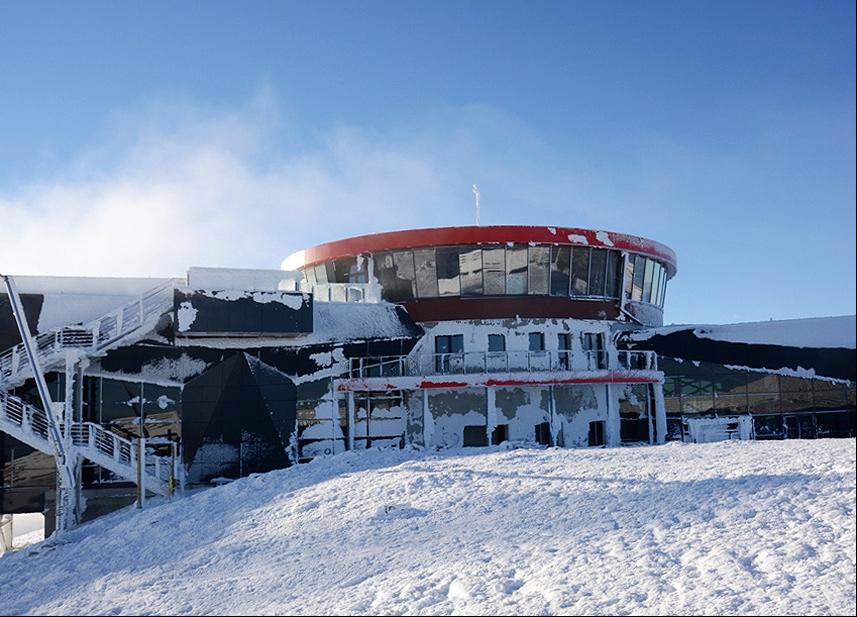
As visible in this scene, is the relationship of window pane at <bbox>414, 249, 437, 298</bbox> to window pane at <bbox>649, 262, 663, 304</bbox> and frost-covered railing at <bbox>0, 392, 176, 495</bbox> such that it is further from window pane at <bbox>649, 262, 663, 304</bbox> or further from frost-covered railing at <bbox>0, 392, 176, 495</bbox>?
frost-covered railing at <bbox>0, 392, 176, 495</bbox>

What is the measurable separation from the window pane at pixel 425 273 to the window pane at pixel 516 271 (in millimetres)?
2412

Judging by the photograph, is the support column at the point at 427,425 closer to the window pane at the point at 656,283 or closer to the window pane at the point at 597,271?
the window pane at the point at 597,271

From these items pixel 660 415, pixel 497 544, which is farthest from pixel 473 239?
pixel 497 544

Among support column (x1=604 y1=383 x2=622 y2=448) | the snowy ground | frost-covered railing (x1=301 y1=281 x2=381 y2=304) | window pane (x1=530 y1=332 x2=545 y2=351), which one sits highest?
frost-covered railing (x1=301 y1=281 x2=381 y2=304)

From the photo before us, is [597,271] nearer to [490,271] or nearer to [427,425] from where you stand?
[490,271]

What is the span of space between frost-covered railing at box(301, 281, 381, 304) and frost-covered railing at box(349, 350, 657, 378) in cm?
257

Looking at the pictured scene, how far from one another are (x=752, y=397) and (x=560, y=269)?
7477 mm

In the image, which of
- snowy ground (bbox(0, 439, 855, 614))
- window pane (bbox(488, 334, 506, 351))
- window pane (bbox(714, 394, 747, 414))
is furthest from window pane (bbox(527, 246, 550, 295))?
snowy ground (bbox(0, 439, 855, 614))

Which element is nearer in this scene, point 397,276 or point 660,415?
point 660,415

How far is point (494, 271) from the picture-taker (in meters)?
28.3

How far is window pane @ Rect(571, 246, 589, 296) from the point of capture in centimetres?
2900

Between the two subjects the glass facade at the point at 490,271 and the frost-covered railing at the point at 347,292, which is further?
the frost-covered railing at the point at 347,292

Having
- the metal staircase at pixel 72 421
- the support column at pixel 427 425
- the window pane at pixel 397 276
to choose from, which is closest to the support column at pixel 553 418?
the support column at pixel 427 425

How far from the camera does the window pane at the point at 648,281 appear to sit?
3159 cm
